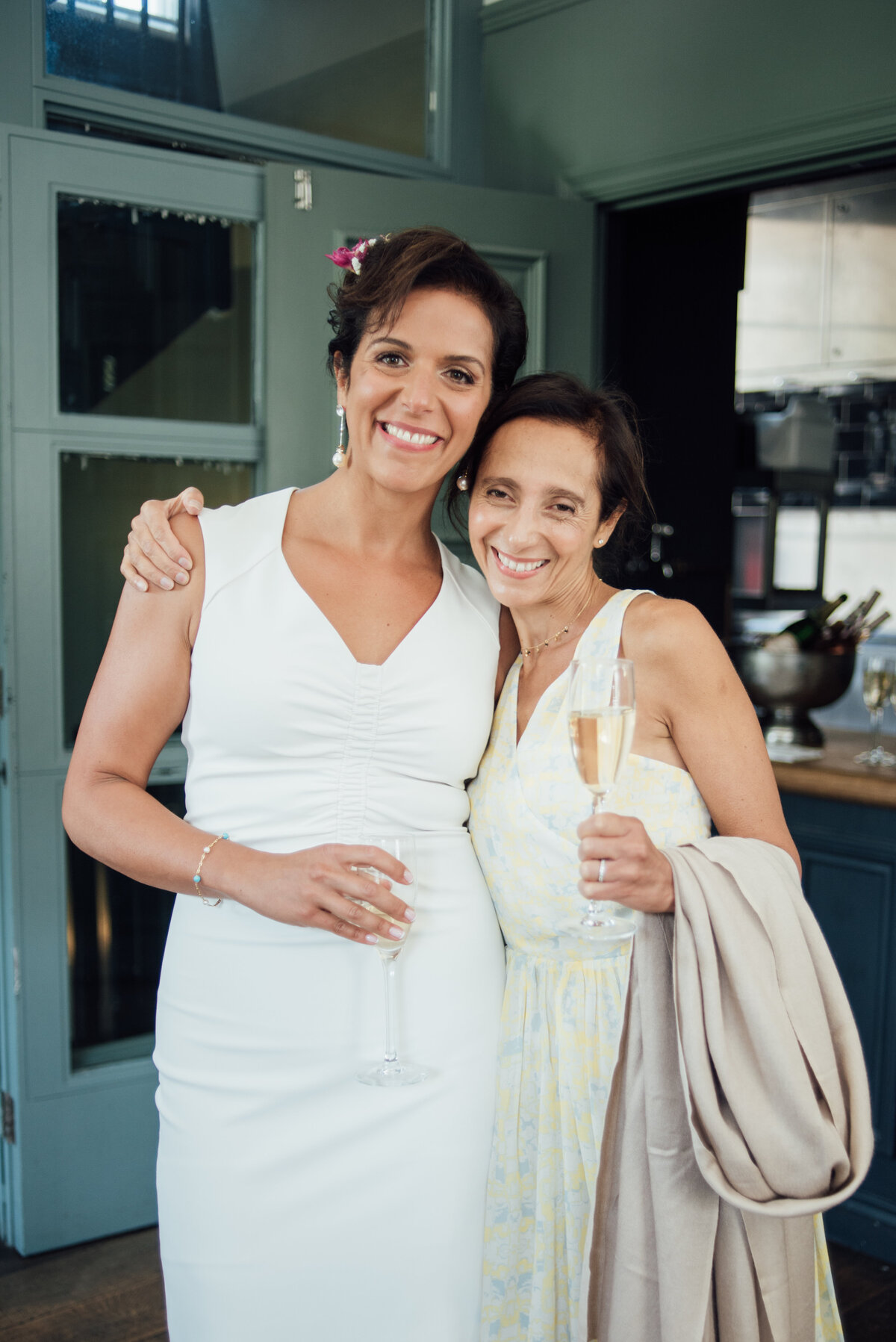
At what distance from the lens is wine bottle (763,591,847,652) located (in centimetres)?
320

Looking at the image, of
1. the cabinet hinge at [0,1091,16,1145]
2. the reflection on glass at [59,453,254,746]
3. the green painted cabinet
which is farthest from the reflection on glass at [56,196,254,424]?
the green painted cabinet

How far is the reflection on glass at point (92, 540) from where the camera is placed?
273cm

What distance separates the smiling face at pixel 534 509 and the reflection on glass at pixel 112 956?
1.41 meters

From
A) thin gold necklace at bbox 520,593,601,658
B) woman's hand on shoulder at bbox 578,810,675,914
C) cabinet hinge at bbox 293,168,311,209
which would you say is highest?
cabinet hinge at bbox 293,168,311,209

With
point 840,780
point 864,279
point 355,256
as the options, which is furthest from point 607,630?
point 864,279

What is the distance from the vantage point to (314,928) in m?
1.55

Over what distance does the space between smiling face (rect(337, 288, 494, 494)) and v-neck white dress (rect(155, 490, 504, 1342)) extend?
0.75 ft

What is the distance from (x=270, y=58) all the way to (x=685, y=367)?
1.65m

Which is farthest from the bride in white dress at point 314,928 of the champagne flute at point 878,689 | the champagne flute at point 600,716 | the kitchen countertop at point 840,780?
the champagne flute at point 878,689

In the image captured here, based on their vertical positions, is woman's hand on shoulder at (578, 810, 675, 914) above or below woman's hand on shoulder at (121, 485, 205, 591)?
below

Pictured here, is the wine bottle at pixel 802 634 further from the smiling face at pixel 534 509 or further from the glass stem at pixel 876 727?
the smiling face at pixel 534 509

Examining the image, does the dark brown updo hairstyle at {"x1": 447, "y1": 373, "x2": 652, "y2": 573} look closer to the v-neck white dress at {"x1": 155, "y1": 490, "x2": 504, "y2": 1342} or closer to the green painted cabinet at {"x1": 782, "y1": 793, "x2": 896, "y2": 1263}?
the v-neck white dress at {"x1": 155, "y1": 490, "x2": 504, "y2": 1342}

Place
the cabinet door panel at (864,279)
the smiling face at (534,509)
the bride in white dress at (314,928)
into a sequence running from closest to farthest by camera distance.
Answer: the bride in white dress at (314,928)
the smiling face at (534,509)
the cabinet door panel at (864,279)

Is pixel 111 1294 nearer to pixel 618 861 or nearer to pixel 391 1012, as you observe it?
pixel 391 1012
